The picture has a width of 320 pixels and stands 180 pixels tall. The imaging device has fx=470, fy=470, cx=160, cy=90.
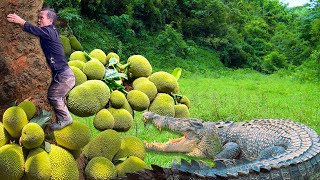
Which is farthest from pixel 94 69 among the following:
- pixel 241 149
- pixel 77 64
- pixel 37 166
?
pixel 241 149

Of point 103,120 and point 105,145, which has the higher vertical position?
point 103,120

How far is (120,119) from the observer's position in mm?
2539

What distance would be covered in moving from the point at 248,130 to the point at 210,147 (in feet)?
1.17

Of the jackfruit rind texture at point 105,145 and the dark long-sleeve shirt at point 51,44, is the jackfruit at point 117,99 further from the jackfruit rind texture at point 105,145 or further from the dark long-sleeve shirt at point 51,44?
the dark long-sleeve shirt at point 51,44

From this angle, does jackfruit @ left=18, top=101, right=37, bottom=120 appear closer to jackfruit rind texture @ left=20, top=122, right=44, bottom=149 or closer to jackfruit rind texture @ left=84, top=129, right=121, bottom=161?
jackfruit rind texture @ left=20, top=122, right=44, bottom=149

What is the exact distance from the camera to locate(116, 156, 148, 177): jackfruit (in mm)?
2468

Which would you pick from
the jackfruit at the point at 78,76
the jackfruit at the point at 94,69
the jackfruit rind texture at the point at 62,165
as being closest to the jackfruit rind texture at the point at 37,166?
the jackfruit rind texture at the point at 62,165

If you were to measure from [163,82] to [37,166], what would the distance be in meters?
1.10

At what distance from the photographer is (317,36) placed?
12195 millimetres

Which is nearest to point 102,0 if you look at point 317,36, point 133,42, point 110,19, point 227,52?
point 110,19

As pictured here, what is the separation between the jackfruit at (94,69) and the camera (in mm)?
2594

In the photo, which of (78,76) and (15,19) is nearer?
(15,19)

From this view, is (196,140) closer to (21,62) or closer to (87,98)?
(87,98)

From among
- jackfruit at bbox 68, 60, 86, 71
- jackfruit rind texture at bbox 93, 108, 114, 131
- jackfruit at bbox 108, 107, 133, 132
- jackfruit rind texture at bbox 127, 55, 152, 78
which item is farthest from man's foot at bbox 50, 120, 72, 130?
jackfruit rind texture at bbox 127, 55, 152, 78
